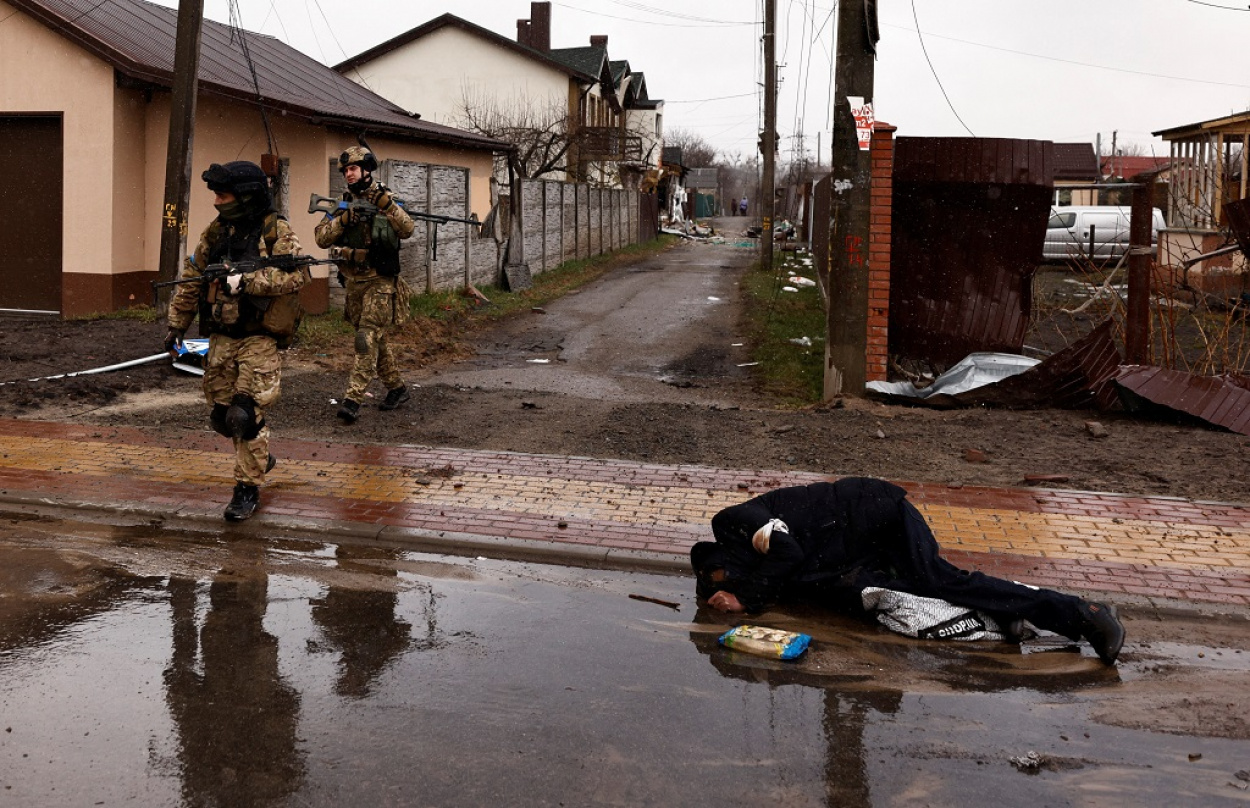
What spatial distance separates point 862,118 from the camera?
9875mm

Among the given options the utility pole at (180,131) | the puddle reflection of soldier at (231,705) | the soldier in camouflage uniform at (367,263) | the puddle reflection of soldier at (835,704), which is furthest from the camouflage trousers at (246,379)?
the utility pole at (180,131)

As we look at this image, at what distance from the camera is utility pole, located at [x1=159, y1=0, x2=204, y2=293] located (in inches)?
511

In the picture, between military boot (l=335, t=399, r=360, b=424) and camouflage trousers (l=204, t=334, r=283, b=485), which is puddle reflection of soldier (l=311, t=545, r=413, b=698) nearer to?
camouflage trousers (l=204, t=334, r=283, b=485)

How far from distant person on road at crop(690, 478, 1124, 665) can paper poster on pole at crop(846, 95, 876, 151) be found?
5.21 metres

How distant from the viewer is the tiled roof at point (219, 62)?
46.9 ft

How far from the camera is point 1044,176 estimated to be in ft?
34.7

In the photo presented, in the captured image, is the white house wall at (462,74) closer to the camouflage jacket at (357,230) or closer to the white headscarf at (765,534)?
the camouflage jacket at (357,230)

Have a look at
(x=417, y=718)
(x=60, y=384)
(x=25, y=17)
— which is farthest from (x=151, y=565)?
(x=25, y=17)

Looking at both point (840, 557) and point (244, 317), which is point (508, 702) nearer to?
point (840, 557)

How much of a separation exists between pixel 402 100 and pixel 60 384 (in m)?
35.6

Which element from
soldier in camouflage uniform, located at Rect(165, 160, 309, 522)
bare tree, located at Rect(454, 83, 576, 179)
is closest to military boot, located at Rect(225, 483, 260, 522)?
soldier in camouflage uniform, located at Rect(165, 160, 309, 522)

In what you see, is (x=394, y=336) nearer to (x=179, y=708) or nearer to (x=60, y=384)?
(x=60, y=384)

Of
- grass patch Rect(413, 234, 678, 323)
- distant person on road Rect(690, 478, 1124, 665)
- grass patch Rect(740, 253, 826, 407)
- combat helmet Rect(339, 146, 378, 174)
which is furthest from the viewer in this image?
grass patch Rect(413, 234, 678, 323)

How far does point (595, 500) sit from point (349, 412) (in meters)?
2.82
